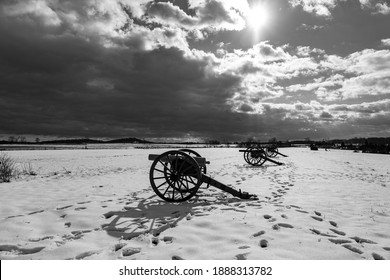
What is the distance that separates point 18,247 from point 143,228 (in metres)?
1.87

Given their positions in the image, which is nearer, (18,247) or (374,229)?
(18,247)

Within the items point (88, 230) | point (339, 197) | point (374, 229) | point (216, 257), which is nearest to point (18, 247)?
point (88, 230)

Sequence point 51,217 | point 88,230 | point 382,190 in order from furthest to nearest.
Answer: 1. point 382,190
2. point 51,217
3. point 88,230

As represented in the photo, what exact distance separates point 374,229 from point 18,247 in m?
5.83

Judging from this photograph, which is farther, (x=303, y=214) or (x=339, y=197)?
(x=339, y=197)
